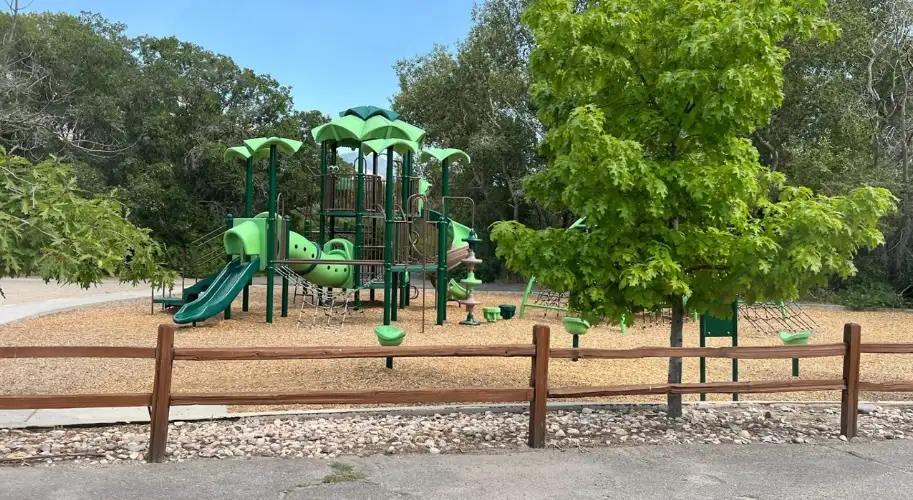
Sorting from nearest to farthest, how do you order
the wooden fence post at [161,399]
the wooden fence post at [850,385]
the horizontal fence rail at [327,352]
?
the wooden fence post at [161,399]
the horizontal fence rail at [327,352]
the wooden fence post at [850,385]

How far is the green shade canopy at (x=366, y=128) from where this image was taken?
15.9 metres

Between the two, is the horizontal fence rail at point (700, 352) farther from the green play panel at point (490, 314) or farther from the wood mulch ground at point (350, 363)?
the green play panel at point (490, 314)

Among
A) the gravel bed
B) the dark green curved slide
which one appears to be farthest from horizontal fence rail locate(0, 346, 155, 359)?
the dark green curved slide

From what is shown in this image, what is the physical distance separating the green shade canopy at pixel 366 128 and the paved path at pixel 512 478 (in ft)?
37.0

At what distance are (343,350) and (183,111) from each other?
3047cm

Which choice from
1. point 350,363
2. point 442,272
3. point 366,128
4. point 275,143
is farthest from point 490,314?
point 350,363

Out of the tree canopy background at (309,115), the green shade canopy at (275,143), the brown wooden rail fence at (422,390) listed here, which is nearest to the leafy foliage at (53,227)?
the brown wooden rail fence at (422,390)

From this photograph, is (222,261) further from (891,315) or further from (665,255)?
(665,255)

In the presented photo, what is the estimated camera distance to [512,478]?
5.01 m

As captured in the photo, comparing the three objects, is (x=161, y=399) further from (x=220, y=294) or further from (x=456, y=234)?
(x=456, y=234)

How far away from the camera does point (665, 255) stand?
627cm

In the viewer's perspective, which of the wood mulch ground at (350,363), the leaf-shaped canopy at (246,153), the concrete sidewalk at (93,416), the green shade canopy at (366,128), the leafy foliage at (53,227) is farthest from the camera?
the leaf-shaped canopy at (246,153)

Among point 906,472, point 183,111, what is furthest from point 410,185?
point 183,111

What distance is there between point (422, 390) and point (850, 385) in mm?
3875
